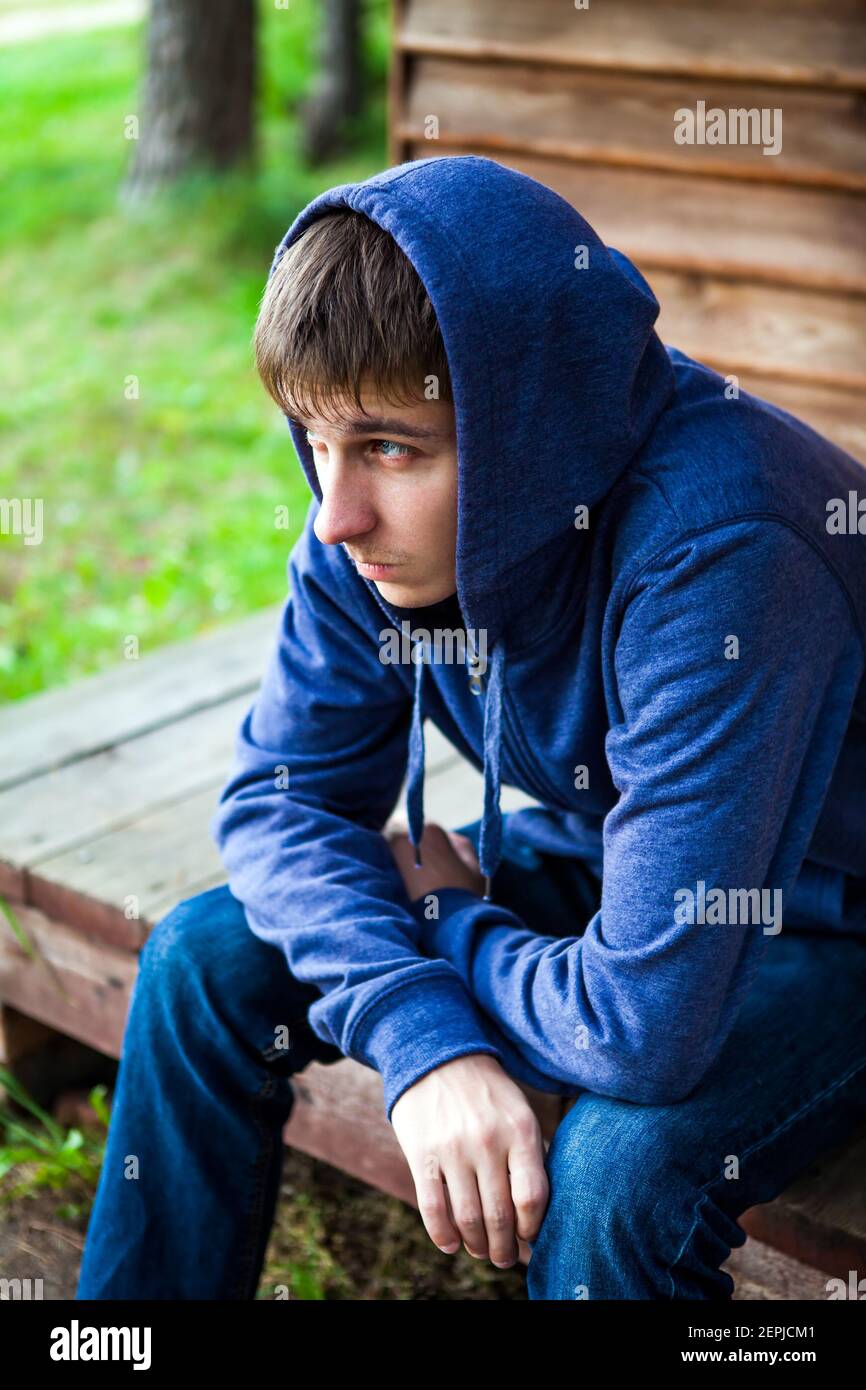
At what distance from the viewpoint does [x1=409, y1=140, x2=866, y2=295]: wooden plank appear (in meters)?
3.09

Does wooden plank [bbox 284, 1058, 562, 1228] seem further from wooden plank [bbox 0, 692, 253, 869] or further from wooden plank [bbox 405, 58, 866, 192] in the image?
wooden plank [bbox 405, 58, 866, 192]

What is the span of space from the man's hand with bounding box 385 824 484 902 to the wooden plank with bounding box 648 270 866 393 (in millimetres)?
1726

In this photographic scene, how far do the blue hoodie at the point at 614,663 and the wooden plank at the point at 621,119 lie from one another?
1.64 metres

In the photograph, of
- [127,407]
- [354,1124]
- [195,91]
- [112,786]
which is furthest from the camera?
[195,91]

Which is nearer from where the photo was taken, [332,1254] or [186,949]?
[186,949]

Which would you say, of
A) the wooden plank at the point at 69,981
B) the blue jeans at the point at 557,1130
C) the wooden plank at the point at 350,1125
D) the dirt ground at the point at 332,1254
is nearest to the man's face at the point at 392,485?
the blue jeans at the point at 557,1130

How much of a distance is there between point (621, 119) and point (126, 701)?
1.63 metres

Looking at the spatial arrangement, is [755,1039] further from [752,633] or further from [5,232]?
[5,232]

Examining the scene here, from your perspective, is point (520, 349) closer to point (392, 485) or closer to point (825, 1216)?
point (392, 485)

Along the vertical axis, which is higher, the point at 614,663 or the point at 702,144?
the point at 702,144


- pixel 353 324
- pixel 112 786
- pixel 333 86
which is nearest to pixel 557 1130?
pixel 353 324

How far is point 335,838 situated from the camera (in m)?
1.78

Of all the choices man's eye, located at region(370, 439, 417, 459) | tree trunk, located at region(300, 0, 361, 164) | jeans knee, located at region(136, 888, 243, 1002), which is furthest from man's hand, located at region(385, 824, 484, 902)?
tree trunk, located at region(300, 0, 361, 164)

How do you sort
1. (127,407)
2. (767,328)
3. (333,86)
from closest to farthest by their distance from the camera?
Result: (767,328), (127,407), (333,86)
